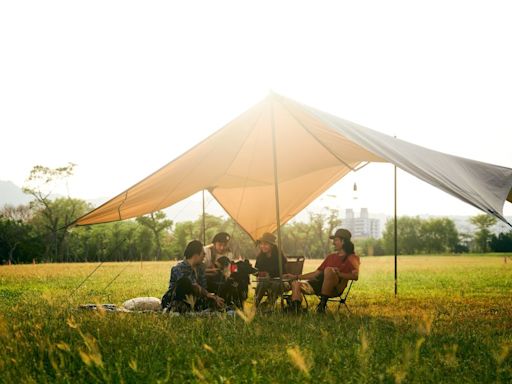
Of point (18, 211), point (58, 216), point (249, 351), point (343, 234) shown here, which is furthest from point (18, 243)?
point (249, 351)

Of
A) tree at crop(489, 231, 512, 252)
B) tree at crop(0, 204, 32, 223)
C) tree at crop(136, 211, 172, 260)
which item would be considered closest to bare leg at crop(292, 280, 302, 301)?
tree at crop(136, 211, 172, 260)

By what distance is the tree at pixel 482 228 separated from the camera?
259 feet

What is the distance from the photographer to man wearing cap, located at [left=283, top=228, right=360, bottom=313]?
6824 mm

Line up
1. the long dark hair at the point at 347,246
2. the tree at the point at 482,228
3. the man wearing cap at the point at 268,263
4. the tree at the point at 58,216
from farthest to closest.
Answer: the tree at the point at 482,228 < the tree at the point at 58,216 < the man wearing cap at the point at 268,263 < the long dark hair at the point at 347,246

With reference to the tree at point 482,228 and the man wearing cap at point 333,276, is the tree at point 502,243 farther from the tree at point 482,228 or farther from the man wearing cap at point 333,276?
the man wearing cap at point 333,276

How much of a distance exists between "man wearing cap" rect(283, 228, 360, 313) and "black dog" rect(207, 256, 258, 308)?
26.3 inches

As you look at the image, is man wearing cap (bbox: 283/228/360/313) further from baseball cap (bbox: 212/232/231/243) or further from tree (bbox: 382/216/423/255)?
tree (bbox: 382/216/423/255)

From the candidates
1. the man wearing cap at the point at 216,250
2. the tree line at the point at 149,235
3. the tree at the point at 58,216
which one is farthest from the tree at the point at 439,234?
the man wearing cap at the point at 216,250

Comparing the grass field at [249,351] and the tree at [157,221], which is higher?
the tree at [157,221]

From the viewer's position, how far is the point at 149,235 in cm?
5797

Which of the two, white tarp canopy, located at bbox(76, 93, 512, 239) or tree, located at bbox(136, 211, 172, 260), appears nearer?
white tarp canopy, located at bbox(76, 93, 512, 239)

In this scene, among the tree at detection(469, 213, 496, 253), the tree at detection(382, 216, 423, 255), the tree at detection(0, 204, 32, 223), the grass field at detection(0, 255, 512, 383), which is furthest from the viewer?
the tree at detection(469, 213, 496, 253)

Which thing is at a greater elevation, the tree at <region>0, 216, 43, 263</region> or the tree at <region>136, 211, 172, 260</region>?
the tree at <region>136, 211, 172, 260</region>

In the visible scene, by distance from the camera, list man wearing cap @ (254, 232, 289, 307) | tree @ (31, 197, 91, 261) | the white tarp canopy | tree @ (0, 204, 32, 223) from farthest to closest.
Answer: tree @ (0, 204, 32, 223)
tree @ (31, 197, 91, 261)
man wearing cap @ (254, 232, 289, 307)
the white tarp canopy
